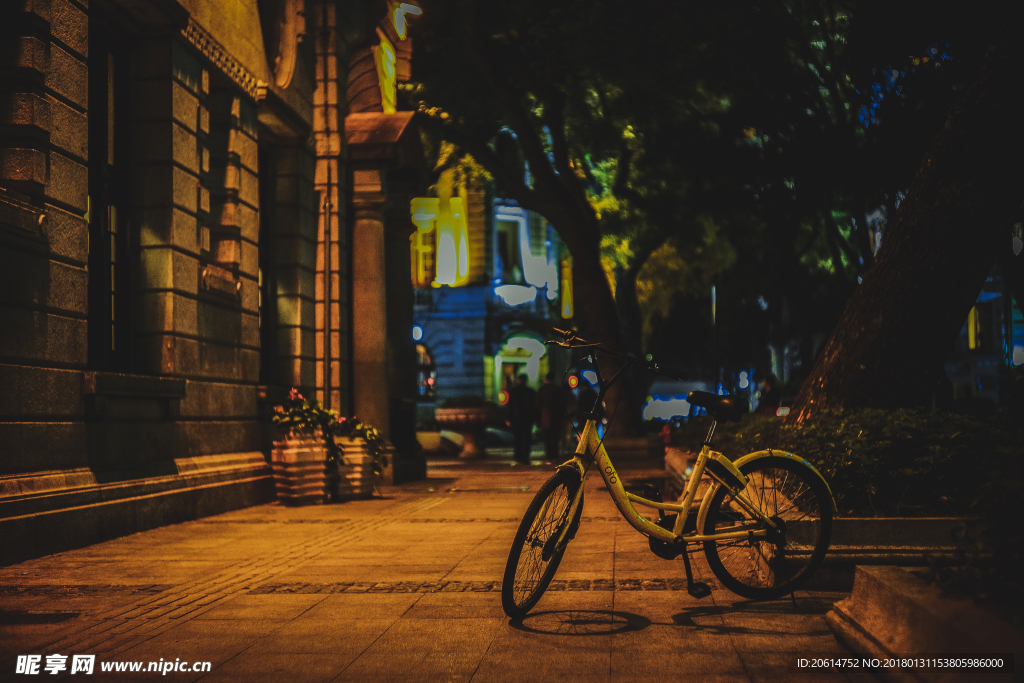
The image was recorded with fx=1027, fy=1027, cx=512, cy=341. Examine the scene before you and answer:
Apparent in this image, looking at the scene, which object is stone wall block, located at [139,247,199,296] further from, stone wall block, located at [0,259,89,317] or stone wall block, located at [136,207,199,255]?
stone wall block, located at [0,259,89,317]

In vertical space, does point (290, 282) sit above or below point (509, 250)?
below

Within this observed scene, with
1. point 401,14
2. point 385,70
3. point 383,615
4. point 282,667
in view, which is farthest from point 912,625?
point 401,14

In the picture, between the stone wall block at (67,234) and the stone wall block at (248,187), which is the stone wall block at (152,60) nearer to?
the stone wall block at (248,187)

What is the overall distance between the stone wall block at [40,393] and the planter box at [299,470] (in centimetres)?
379

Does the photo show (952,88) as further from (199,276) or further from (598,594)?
(598,594)

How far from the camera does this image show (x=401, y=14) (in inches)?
824

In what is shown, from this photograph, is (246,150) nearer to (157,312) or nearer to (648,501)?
(157,312)

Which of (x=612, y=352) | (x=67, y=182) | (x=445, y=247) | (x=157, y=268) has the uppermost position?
(x=445, y=247)

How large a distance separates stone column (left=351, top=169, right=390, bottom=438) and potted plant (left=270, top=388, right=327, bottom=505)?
10.6 feet

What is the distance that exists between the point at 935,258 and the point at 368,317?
400 inches

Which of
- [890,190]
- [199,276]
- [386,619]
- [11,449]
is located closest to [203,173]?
[199,276]

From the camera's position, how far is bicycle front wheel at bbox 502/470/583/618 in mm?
5375

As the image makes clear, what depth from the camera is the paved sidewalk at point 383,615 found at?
4656 mm

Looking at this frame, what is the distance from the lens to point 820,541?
5953mm
